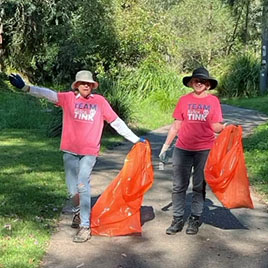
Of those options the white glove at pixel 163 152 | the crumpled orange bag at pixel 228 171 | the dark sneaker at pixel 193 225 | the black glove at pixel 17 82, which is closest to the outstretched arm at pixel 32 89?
the black glove at pixel 17 82

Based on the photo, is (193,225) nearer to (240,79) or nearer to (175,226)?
(175,226)

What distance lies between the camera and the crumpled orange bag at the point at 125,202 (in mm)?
5293

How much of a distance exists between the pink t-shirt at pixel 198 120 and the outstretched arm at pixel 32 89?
1347mm

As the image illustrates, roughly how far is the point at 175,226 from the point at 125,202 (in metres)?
0.62

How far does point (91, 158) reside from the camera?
518 centimetres

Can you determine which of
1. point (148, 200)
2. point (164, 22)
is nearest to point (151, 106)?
point (164, 22)

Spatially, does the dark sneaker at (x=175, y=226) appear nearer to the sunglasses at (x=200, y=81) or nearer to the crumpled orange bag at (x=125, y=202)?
the crumpled orange bag at (x=125, y=202)

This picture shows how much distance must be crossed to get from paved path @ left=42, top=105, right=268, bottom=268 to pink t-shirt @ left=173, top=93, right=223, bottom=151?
0.99 metres

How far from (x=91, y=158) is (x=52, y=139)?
6893mm

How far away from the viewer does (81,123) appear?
16.9ft

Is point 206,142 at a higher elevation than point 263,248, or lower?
higher

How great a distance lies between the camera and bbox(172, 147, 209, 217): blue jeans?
5379mm

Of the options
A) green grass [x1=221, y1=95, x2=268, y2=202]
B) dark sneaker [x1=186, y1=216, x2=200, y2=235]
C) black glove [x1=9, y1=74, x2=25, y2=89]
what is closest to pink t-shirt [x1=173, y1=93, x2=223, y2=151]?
dark sneaker [x1=186, y1=216, x2=200, y2=235]

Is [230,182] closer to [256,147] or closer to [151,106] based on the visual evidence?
[256,147]
